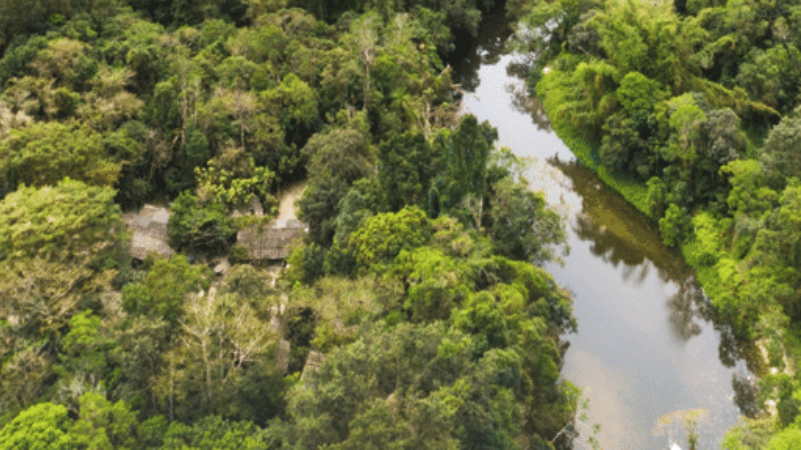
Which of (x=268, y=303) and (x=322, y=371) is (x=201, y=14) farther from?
(x=322, y=371)

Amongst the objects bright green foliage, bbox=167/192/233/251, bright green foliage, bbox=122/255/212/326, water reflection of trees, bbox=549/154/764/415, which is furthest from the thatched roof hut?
water reflection of trees, bbox=549/154/764/415

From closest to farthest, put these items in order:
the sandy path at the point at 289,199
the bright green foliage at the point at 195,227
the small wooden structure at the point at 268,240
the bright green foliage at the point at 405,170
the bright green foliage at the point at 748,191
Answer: the bright green foliage at the point at 405,170 → the bright green foliage at the point at 748,191 → the bright green foliage at the point at 195,227 → the small wooden structure at the point at 268,240 → the sandy path at the point at 289,199

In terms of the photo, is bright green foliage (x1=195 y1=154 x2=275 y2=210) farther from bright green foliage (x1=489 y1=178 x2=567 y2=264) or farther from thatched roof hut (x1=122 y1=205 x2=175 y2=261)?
bright green foliage (x1=489 y1=178 x2=567 y2=264)

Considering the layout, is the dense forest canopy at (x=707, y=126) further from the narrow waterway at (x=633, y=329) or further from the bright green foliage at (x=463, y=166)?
the bright green foliage at (x=463, y=166)

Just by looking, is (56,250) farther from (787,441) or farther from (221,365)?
(787,441)

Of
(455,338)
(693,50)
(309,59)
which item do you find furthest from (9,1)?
(693,50)

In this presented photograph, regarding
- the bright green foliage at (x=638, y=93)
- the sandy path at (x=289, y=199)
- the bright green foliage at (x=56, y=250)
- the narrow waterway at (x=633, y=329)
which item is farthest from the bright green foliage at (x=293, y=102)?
the bright green foliage at (x=638, y=93)

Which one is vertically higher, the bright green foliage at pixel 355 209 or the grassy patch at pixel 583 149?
the grassy patch at pixel 583 149
